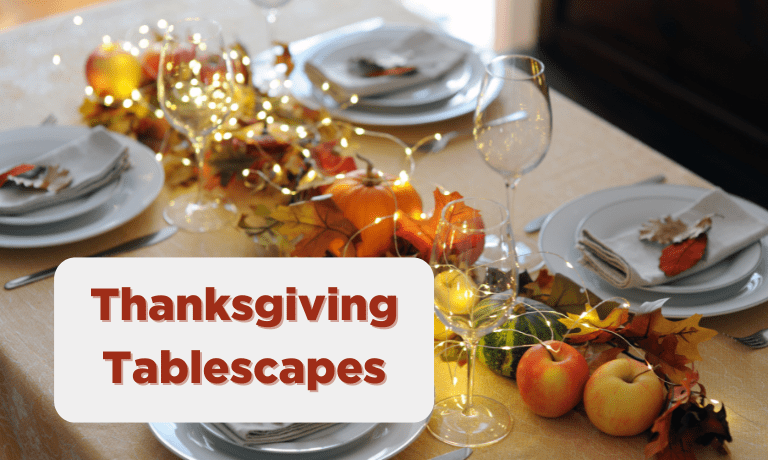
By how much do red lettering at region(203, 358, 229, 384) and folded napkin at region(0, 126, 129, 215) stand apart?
42cm

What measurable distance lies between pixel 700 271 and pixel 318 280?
0.46 meters

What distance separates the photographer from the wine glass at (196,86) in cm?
102

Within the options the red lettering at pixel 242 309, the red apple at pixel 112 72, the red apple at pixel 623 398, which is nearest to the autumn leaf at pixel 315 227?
the red lettering at pixel 242 309

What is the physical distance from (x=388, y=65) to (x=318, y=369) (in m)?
0.73

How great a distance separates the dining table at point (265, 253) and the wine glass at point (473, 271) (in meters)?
0.11

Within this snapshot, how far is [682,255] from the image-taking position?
909mm

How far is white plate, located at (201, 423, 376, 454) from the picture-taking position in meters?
0.70

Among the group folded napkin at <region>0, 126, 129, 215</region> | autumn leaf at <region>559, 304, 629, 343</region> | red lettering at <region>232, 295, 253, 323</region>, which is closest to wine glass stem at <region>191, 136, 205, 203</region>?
folded napkin at <region>0, 126, 129, 215</region>

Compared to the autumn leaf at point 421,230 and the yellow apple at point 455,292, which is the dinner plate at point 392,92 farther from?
the yellow apple at point 455,292

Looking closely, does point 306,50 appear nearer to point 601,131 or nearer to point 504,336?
point 601,131

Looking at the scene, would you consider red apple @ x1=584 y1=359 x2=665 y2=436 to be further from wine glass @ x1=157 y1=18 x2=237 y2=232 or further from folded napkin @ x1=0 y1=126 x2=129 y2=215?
folded napkin @ x1=0 y1=126 x2=129 y2=215

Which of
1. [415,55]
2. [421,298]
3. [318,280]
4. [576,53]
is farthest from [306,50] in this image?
[576,53]

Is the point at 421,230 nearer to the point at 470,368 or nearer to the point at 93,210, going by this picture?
the point at 470,368

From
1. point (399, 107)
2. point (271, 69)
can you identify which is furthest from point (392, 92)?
point (271, 69)
